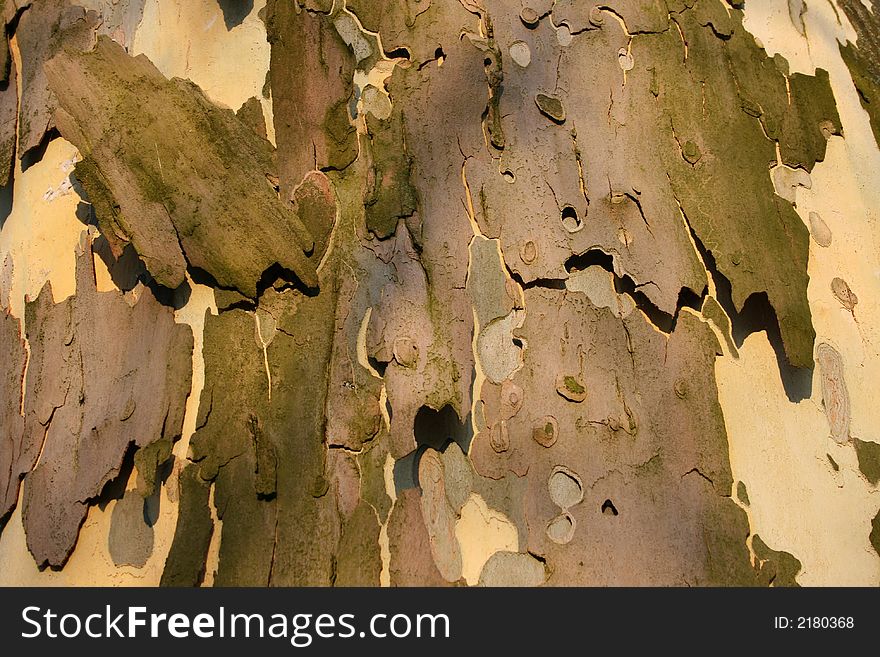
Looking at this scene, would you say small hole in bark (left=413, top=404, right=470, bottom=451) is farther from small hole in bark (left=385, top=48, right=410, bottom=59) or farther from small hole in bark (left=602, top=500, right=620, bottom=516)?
small hole in bark (left=385, top=48, right=410, bottom=59)

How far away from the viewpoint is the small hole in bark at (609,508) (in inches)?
49.6

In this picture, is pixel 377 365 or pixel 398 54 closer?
pixel 377 365

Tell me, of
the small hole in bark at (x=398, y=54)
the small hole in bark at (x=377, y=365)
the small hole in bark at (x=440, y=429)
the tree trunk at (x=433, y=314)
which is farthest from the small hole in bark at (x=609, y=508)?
the small hole in bark at (x=398, y=54)

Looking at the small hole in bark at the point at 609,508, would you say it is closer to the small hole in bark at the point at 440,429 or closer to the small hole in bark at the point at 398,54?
the small hole in bark at the point at 440,429

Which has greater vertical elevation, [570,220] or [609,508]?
[570,220]

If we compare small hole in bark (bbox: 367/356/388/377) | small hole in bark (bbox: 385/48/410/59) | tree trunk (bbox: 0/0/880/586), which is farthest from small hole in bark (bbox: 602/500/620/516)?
small hole in bark (bbox: 385/48/410/59)

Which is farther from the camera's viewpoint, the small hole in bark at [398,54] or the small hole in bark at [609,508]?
the small hole in bark at [398,54]

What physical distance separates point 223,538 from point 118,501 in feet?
0.64

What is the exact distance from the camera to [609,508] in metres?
1.26

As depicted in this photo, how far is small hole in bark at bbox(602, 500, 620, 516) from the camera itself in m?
1.26

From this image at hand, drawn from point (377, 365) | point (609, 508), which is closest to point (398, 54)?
point (377, 365)

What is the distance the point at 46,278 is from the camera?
4.89 ft

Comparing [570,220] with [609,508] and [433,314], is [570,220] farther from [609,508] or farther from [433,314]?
[609,508]
